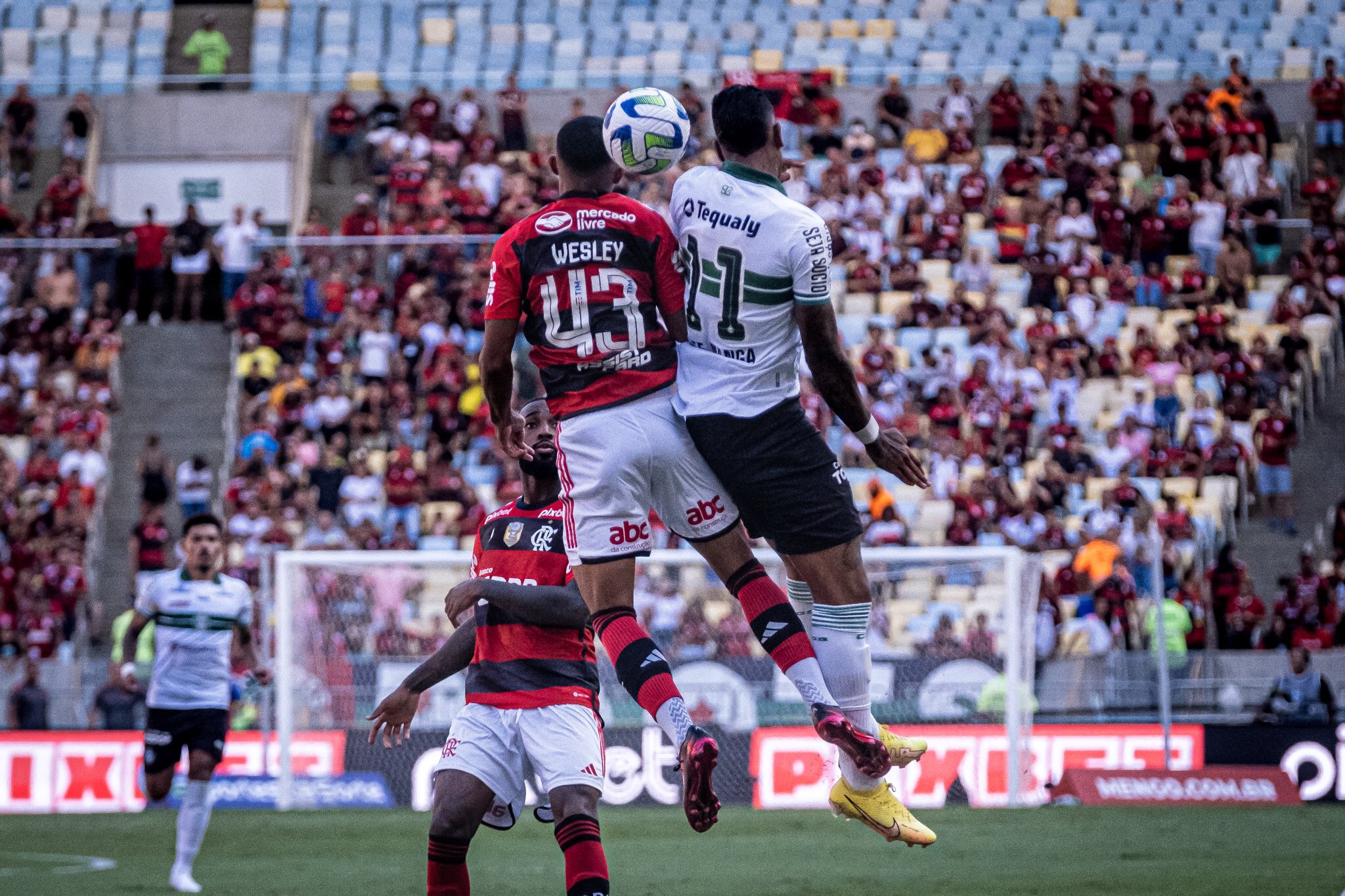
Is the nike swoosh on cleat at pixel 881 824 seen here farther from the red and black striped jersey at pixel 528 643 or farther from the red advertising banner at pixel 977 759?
the red advertising banner at pixel 977 759

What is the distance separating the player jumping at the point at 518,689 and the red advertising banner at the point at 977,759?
9982 mm

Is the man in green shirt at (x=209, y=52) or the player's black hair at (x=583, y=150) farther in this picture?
the man in green shirt at (x=209, y=52)

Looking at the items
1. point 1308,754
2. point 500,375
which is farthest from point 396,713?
point 1308,754

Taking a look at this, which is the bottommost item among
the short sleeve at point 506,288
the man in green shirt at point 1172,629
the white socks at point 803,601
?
the man in green shirt at point 1172,629

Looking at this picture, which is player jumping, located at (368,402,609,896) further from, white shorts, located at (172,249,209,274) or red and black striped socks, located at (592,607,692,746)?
white shorts, located at (172,249,209,274)

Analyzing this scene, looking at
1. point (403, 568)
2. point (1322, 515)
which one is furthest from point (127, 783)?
point (1322, 515)

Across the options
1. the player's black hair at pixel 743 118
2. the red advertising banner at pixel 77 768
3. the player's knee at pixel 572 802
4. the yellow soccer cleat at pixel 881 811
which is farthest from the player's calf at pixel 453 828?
the red advertising banner at pixel 77 768

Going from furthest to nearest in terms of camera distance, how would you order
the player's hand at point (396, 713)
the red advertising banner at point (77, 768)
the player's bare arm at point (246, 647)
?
the red advertising banner at point (77, 768) → the player's bare arm at point (246, 647) → the player's hand at point (396, 713)

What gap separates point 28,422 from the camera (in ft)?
82.6

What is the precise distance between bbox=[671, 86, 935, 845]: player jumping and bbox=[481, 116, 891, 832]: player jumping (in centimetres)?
13

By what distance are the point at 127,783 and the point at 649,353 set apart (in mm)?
13147

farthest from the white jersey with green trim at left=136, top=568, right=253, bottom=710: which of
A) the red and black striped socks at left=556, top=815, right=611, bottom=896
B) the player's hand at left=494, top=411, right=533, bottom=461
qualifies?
the player's hand at left=494, top=411, right=533, bottom=461

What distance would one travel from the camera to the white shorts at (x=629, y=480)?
7.23 meters

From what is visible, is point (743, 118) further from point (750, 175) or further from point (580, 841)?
point (580, 841)
